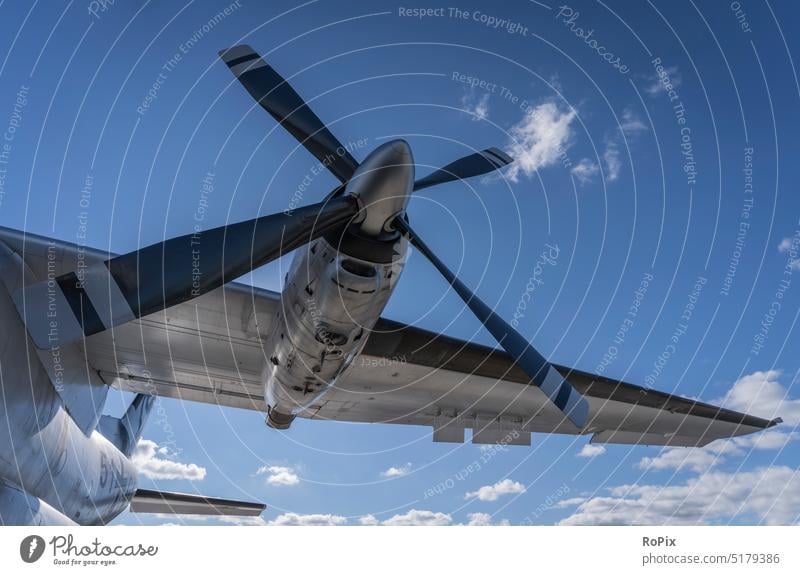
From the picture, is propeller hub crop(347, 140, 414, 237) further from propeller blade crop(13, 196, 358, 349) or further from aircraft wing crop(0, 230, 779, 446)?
aircraft wing crop(0, 230, 779, 446)

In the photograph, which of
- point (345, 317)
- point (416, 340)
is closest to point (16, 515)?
point (345, 317)

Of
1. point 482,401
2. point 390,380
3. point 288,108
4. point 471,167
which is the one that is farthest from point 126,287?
point 482,401

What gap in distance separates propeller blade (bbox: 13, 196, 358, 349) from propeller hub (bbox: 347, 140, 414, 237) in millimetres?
1566

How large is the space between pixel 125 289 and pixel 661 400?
9.64 meters

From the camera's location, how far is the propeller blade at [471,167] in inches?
291

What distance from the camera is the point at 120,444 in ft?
45.5

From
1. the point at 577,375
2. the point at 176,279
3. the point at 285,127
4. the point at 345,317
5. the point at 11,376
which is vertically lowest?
the point at 11,376

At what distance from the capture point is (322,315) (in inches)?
249

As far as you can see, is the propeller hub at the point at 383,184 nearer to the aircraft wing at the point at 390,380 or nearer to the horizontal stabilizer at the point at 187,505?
the aircraft wing at the point at 390,380

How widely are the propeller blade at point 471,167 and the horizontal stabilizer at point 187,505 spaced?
34.1ft
